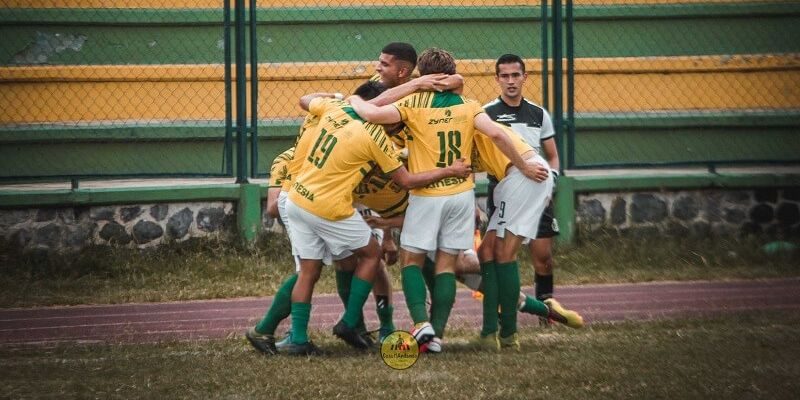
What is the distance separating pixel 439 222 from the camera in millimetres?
8141

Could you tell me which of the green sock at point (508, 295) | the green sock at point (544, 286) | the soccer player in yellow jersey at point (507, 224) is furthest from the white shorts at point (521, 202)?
the green sock at point (544, 286)

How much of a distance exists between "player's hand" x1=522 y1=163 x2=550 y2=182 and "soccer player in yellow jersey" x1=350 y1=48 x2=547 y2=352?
13 cm

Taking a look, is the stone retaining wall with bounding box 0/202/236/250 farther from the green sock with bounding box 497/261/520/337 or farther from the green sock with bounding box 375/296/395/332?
the green sock with bounding box 497/261/520/337

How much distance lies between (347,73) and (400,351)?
6.01 m

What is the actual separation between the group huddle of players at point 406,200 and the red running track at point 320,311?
3.10 feet

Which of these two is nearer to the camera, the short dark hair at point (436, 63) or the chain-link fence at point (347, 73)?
the short dark hair at point (436, 63)

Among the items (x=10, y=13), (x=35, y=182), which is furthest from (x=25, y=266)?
(x=10, y=13)

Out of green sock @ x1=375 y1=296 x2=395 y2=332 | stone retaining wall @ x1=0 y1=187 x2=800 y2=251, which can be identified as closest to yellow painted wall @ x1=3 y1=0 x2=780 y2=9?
stone retaining wall @ x1=0 y1=187 x2=800 y2=251

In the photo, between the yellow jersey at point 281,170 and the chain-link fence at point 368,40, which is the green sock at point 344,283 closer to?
the yellow jersey at point 281,170

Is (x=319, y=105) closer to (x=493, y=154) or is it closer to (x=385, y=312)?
(x=493, y=154)

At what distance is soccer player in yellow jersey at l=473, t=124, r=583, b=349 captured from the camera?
27.6 feet

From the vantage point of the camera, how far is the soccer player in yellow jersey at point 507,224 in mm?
8414

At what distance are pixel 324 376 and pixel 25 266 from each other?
4.94m

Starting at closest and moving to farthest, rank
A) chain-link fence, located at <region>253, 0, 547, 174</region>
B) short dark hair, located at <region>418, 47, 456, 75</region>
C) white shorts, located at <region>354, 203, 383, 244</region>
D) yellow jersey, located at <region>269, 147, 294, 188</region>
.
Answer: short dark hair, located at <region>418, 47, 456, 75</region> < white shorts, located at <region>354, 203, 383, 244</region> < yellow jersey, located at <region>269, 147, 294, 188</region> < chain-link fence, located at <region>253, 0, 547, 174</region>
